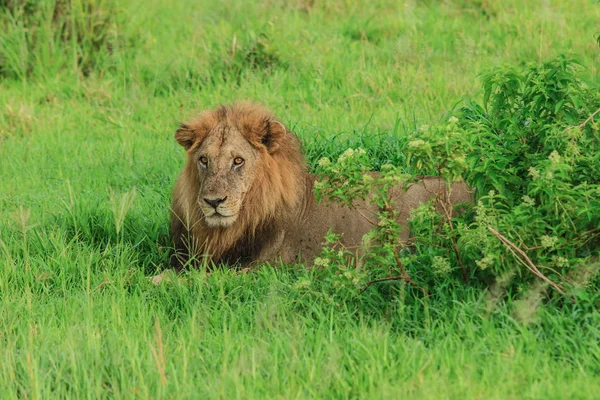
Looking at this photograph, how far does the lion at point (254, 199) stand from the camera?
18.6 ft

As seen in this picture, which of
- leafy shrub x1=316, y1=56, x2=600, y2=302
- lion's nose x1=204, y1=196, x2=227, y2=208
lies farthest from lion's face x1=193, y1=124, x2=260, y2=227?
leafy shrub x1=316, y1=56, x2=600, y2=302

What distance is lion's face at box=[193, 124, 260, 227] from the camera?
551 centimetres

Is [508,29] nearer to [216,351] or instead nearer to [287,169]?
[287,169]

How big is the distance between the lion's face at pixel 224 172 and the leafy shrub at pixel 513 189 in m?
0.90

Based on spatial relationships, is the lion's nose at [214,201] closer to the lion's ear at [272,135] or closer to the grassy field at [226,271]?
the grassy field at [226,271]

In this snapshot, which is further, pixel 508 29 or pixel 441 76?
pixel 508 29

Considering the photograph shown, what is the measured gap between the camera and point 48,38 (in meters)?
9.34

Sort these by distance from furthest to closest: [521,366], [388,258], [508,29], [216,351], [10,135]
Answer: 1. [508,29]
2. [10,135]
3. [388,258]
4. [216,351]
5. [521,366]

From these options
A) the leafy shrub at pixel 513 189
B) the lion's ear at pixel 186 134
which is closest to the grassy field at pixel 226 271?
the leafy shrub at pixel 513 189

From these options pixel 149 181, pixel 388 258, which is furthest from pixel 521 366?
pixel 149 181

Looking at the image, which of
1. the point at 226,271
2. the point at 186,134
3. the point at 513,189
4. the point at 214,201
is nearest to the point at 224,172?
the point at 214,201

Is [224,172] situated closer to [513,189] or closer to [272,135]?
[272,135]

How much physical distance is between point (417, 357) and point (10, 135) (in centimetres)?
510

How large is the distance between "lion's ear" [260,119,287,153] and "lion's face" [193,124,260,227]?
0.09 m
